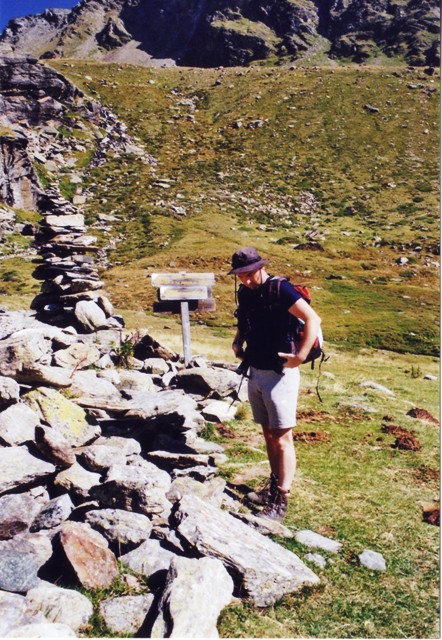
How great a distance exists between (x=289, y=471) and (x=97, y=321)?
8502 mm

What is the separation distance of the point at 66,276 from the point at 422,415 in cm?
1123

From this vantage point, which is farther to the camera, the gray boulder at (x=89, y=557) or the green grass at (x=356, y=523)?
the gray boulder at (x=89, y=557)

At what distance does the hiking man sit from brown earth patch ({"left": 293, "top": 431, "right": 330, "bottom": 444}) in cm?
373

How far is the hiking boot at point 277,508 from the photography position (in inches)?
248

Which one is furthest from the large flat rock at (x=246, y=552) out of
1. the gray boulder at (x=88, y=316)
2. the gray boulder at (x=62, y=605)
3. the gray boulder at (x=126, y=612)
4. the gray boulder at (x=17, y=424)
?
the gray boulder at (x=88, y=316)

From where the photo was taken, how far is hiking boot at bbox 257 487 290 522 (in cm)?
629

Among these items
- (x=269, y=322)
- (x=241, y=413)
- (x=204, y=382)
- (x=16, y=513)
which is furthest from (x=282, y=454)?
(x=204, y=382)

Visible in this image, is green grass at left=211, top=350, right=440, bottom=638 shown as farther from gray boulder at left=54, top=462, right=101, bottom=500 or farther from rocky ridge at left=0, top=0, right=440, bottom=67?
rocky ridge at left=0, top=0, right=440, bottom=67

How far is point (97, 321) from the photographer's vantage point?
1312 cm

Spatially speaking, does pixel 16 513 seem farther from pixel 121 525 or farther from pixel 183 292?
pixel 183 292

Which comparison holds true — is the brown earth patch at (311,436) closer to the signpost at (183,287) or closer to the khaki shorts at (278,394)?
the khaki shorts at (278,394)

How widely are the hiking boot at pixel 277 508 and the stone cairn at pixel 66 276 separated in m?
8.40

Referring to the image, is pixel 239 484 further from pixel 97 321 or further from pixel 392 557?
pixel 97 321

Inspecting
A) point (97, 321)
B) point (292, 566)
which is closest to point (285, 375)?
point (292, 566)
